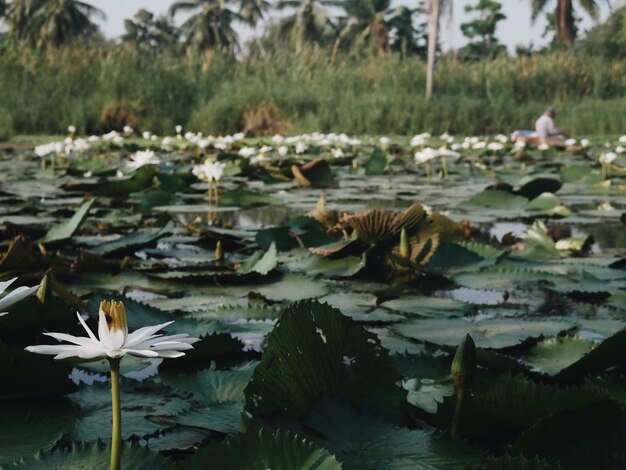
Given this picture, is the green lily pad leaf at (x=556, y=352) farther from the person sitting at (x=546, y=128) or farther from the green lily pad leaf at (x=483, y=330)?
the person sitting at (x=546, y=128)

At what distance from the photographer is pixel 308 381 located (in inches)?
23.2

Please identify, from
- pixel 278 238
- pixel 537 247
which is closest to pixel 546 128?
pixel 537 247

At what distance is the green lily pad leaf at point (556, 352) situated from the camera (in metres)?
0.92

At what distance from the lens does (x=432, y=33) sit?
1410 centimetres

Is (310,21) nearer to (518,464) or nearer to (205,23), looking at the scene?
(205,23)

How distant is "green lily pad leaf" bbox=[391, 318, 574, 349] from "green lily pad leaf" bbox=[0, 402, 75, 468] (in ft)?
1.64

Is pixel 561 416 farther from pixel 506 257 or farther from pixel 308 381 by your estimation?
pixel 506 257

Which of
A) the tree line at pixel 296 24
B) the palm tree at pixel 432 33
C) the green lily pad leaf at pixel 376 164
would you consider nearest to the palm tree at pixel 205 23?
the tree line at pixel 296 24

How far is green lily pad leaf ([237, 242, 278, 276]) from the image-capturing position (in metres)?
1.39

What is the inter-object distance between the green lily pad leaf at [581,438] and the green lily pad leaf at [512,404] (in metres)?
0.03

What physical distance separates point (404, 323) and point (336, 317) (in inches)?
21.7

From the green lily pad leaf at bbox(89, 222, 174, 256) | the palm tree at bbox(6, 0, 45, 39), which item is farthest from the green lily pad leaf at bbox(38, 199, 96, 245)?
the palm tree at bbox(6, 0, 45, 39)

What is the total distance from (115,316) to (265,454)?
119mm

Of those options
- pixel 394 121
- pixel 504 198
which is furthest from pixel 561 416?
pixel 394 121
